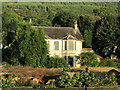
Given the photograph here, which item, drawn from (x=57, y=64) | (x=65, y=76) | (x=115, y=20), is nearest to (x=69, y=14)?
(x=115, y=20)

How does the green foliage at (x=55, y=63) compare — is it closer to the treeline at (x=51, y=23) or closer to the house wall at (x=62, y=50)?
the treeline at (x=51, y=23)

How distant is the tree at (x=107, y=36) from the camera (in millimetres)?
31500

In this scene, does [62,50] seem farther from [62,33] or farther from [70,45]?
[62,33]

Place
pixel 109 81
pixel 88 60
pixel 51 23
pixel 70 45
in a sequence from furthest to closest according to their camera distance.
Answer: pixel 51 23 → pixel 70 45 → pixel 88 60 → pixel 109 81

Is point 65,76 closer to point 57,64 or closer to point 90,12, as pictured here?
point 57,64

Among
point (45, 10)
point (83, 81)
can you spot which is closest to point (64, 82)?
point (83, 81)

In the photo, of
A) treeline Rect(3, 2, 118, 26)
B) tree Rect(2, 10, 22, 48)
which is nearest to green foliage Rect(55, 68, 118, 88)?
tree Rect(2, 10, 22, 48)

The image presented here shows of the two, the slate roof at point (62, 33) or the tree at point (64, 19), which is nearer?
the slate roof at point (62, 33)

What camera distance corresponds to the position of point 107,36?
104 feet

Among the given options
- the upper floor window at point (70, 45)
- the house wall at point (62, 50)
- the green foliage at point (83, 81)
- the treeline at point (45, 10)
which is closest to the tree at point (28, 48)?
the house wall at point (62, 50)

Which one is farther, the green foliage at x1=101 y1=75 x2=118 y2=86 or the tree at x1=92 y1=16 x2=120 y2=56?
the tree at x1=92 y1=16 x2=120 y2=56

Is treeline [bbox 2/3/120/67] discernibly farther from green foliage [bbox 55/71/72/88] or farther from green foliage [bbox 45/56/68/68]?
green foliage [bbox 55/71/72/88]

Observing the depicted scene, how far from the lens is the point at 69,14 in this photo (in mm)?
45188

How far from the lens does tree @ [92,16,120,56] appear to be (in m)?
31.5
